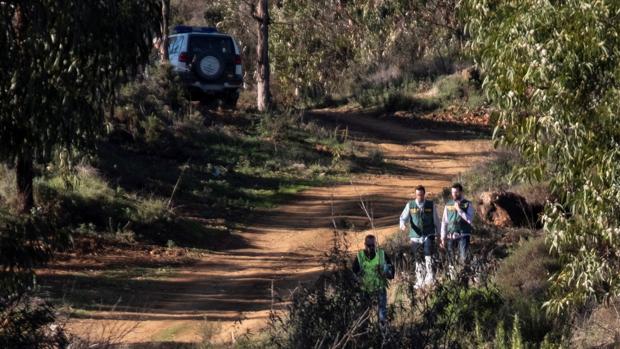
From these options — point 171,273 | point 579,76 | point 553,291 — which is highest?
point 579,76

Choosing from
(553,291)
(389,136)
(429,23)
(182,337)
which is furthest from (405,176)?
(429,23)

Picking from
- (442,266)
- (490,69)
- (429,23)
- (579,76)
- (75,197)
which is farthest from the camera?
(429,23)

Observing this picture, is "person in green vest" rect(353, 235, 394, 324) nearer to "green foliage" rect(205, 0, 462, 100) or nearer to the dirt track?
the dirt track

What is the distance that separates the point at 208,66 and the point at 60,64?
20.4 metres

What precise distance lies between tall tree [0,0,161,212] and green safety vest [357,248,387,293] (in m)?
3.08

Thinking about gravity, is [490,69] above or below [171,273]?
above

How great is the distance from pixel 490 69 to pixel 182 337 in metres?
4.47

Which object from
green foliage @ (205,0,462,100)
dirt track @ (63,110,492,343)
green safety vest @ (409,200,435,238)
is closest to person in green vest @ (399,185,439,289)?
green safety vest @ (409,200,435,238)

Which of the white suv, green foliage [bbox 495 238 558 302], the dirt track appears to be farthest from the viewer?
the white suv

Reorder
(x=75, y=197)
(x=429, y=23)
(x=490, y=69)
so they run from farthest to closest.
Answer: (x=429, y=23)
(x=75, y=197)
(x=490, y=69)

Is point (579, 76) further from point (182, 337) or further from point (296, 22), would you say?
point (296, 22)

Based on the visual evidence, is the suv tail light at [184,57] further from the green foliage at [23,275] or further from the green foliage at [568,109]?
the green foliage at [23,275]

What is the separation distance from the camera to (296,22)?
42.8 meters

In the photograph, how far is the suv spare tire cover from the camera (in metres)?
27.3
